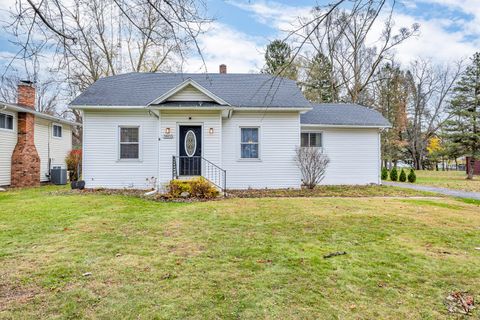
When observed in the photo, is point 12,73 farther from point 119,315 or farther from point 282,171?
point 282,171

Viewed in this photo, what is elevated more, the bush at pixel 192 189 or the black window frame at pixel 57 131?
the black window frame at pixel 57 131

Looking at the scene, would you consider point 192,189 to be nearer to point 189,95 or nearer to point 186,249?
point 189,95

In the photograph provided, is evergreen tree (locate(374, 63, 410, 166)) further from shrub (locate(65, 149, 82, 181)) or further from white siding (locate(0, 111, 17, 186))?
white siding (locate(0, 111, 17, 186))

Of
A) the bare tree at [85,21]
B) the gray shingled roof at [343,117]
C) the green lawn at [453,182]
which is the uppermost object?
the gray shingled roof at [343,117]

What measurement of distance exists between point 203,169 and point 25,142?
9386 mm

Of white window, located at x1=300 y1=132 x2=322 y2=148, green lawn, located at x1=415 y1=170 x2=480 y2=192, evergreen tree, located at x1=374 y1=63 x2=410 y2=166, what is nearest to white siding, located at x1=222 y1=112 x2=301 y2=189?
white window, located at x1=300 y1=132 x2=322 y2=148

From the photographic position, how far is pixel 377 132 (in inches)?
552

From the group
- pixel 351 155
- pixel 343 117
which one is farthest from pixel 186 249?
pixel 343 117

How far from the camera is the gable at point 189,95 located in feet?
36.2

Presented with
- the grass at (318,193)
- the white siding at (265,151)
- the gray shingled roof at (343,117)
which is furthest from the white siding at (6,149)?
the gray shingled roof at (343,117)

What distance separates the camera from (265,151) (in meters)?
12.2

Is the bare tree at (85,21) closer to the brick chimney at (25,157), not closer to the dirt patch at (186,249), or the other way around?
the dirt patch at (186,249)

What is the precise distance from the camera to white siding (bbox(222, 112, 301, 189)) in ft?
39.9

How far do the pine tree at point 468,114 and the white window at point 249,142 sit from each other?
15200 mm
